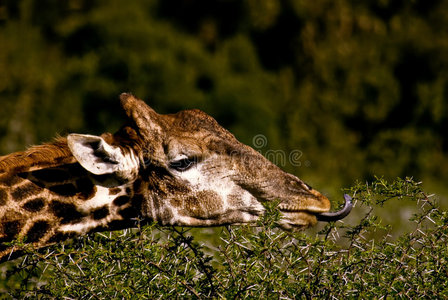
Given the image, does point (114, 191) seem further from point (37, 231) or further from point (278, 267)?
point (278, 267)

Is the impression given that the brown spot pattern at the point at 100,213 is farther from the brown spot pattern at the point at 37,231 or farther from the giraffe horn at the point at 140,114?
the giraffe horn at the point at 140,114

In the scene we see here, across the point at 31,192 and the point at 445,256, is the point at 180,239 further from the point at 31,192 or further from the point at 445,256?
the point at 445,256

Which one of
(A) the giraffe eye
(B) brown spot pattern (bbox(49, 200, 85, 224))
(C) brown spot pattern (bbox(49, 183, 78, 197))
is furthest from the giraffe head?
(B) brown spot pattern (bbox(49, 200, 85, 224))

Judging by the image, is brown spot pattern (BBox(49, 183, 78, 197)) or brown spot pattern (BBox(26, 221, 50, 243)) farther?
brown spot pattern (BBox(49, 183, 78, 197))

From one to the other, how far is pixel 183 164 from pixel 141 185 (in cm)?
34

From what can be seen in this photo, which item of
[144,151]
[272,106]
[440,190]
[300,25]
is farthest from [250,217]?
[300,25]

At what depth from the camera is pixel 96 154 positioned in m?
4.98

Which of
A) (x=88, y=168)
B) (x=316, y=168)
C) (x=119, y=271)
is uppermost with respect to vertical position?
(x=88, y=168)

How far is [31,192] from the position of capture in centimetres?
501

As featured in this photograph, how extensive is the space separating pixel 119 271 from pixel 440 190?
10.7 metres

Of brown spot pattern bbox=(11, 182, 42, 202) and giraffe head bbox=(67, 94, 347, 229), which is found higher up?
giraffe head bbox=(67, 94, 347, 229)

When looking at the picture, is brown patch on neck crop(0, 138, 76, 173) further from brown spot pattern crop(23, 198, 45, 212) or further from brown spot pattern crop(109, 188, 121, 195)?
brown spot pattern crop(109, 188, 121, 195)

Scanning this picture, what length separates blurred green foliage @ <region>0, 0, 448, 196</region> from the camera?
15.6m

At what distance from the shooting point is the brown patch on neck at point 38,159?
16.9ft
